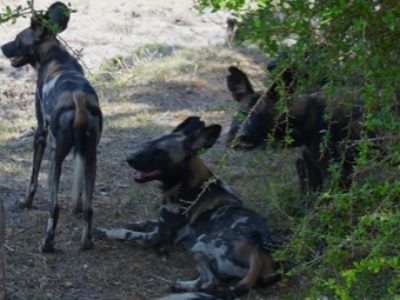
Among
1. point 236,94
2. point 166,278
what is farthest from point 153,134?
point 166,278

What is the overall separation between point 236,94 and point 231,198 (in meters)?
1.06

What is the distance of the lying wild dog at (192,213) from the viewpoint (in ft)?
16.8

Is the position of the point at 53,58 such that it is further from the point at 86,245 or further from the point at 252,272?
the point at 252,272

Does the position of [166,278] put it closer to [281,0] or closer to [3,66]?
[281,0]

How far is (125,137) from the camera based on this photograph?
308 inches

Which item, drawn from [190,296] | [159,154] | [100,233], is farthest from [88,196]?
[190,296]

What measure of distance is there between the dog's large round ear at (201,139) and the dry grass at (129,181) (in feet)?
0.78

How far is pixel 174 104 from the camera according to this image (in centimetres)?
875

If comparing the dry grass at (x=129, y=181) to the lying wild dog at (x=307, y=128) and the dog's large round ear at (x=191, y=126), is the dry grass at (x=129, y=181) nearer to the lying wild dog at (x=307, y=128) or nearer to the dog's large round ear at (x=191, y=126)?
the lying wild dog at (x=307, y=128)

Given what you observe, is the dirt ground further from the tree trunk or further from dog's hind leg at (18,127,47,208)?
the tree trunk

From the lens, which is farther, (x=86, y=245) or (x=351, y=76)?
(x=86, y=245)

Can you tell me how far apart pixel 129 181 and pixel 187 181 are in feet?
3.84

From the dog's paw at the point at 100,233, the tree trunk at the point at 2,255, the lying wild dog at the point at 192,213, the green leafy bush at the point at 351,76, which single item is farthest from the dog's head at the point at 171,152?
the green leafy bush at the point at 351,76

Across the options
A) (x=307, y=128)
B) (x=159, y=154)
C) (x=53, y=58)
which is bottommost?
(x=159, y=154)
